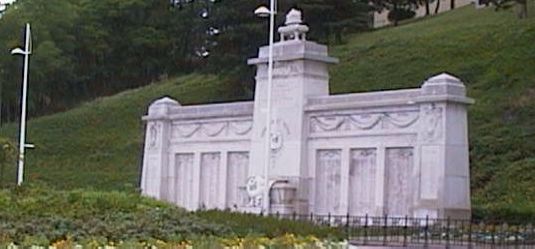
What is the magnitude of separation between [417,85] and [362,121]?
498 inches

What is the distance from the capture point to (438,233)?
68.4 feet

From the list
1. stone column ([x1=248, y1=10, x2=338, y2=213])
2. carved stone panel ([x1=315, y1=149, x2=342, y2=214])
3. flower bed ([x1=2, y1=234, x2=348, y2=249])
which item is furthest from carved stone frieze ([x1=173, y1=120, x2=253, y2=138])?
flower bed ([x1=2, y1=234, x2=348, y2=249])

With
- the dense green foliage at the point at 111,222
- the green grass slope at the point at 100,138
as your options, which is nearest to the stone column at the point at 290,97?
the dense green foliage at the point at 111,222

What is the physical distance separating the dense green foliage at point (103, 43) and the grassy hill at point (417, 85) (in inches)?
105

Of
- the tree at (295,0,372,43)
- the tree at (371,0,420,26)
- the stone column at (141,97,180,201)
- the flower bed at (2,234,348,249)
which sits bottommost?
the flower bed at (2,234,348,249)

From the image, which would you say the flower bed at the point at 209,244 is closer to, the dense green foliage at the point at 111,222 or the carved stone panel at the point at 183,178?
the dense green foliage at the point at 111,222

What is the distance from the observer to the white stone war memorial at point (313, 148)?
2395cm

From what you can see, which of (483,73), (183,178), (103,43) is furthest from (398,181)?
(103,43)

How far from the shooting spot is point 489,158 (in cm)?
3016

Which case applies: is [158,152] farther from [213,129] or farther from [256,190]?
[256,190]

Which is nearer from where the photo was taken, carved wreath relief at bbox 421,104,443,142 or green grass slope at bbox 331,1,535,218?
carved wreath relief at bbox 421,104,443,142

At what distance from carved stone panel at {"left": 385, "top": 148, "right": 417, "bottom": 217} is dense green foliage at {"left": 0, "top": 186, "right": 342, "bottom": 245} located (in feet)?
20.8

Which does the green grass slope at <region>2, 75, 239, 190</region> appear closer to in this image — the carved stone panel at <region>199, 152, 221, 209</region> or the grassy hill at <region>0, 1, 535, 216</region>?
the grassy hill at <region>0, 1, 535, 216</region>

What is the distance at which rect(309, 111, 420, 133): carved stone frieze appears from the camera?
24.8 m
